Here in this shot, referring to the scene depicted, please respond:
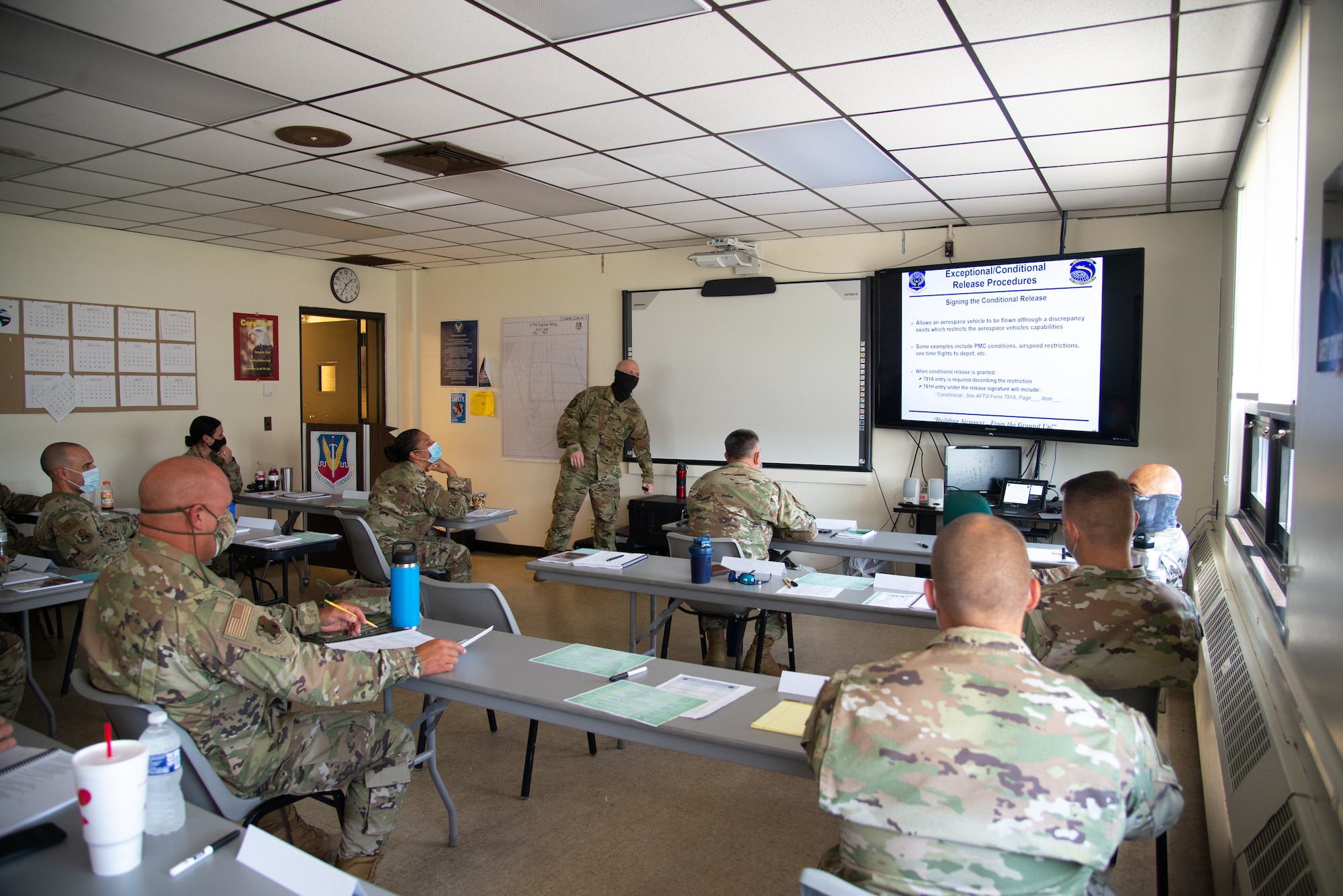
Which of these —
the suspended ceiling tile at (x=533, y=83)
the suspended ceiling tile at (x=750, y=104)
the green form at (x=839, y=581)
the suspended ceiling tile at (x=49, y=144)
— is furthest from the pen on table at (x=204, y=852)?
the suspended ceiling tile at (x=49, y=144)

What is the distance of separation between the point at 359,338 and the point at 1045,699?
7879 mm

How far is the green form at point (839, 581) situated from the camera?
3.20 metres

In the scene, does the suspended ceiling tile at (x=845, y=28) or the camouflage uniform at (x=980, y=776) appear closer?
the camouflage uniform at (x=980, y=776)

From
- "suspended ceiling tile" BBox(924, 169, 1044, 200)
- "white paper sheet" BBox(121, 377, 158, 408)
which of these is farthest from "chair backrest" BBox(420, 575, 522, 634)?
"white paper sheet" BBox(121, 377, 158, 408)

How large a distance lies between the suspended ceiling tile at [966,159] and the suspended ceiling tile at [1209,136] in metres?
0.65

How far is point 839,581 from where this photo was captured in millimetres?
3279

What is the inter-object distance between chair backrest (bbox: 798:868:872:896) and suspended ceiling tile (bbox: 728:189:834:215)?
13.7 feet

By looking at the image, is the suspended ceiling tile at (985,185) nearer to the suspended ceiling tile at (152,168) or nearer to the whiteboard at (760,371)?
the whiteboard at (760,371)

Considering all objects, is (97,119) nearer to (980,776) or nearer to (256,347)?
(256,347)

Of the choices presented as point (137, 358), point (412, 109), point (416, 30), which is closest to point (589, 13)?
point (416, 30)

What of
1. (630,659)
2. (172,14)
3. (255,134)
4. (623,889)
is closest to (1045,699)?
(630,659)

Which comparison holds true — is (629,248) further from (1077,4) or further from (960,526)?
(960,526)

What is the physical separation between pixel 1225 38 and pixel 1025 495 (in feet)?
10.4

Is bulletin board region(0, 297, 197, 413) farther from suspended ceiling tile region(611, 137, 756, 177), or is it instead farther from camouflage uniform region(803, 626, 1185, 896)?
camouflage uniform region(803, 626, 1185, 896)
